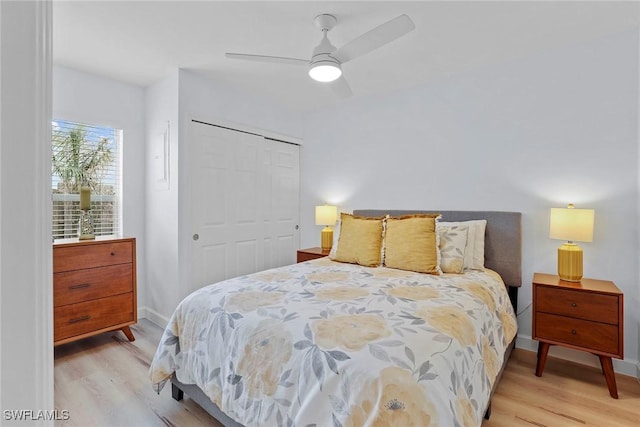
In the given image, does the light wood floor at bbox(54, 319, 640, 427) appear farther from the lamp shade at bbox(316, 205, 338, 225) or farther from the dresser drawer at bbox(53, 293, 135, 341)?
the lamp shade at bbox(316, 205, 338, 225)

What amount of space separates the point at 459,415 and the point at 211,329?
119cm

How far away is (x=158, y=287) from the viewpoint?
10.7 feet

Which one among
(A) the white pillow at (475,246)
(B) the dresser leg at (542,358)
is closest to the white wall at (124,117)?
(A) the white pillow at (475,246)

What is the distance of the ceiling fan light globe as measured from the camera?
2045 mm

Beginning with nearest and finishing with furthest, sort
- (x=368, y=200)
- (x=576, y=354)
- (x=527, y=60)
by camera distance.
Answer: (x=576, y=354) → (x=527, y=60) → (x=368, y=200)

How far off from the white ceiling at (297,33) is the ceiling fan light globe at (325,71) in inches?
13.6

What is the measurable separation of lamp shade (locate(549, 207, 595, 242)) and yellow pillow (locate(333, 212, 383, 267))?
50.2 inches

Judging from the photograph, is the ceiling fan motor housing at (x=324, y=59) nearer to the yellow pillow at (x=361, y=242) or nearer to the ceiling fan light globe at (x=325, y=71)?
the ceiling fan light globe at (x=325, y=71)

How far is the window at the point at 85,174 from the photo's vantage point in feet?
9.43

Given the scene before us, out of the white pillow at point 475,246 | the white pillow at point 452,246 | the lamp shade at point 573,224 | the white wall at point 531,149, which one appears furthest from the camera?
the white pillow at point 475,246

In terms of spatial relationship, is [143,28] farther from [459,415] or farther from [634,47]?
[634,47]

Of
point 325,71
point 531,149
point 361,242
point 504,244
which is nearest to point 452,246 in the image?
point 504,244

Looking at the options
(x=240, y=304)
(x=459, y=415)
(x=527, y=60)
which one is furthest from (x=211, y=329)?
(x=527, y=60)

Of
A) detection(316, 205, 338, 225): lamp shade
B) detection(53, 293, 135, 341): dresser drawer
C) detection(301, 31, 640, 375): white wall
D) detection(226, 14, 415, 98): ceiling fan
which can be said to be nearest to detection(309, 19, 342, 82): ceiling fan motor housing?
detection(226, 14, 415, 98): ceiling fan
